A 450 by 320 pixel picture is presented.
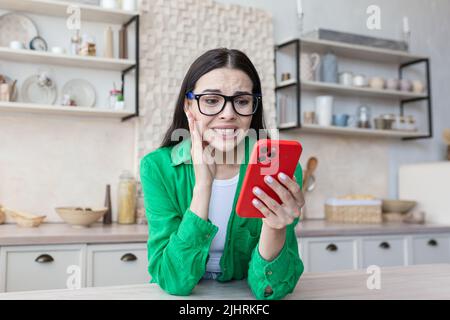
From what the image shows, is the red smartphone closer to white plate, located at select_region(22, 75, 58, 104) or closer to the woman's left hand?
the woman's left hand

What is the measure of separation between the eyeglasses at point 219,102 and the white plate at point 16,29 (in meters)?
1.99

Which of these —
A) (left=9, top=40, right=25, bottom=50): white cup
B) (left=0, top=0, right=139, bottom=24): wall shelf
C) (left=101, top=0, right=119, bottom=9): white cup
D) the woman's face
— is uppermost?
(left=101, top=0, right=119, bottom=9): white cup

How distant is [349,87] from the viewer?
354 cm

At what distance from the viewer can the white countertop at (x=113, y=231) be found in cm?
229

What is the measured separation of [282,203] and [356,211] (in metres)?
2.49

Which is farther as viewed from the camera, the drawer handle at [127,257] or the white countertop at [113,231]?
the drawer handle at [127,257]

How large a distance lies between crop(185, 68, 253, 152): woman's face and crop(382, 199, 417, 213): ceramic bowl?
263cm

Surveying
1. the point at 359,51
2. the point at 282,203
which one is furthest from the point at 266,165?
the point at 359,51

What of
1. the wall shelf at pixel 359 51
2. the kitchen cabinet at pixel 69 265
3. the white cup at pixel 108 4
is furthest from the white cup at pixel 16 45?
the wall shelf at pixel 359 51

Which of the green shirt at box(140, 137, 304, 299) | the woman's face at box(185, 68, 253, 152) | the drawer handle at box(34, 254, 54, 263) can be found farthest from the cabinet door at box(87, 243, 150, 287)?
the woman's face at box(185, 68, 253, 152)

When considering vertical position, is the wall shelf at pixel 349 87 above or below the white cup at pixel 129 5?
below

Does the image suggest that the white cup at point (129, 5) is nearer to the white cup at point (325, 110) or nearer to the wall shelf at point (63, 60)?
the wall shelf at point (63, 60)

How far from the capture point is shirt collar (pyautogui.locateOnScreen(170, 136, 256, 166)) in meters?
1.31

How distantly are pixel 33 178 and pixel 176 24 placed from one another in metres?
1.32
